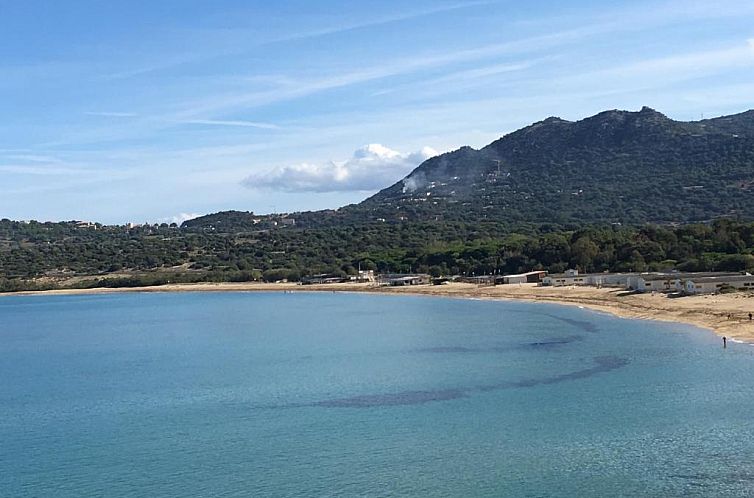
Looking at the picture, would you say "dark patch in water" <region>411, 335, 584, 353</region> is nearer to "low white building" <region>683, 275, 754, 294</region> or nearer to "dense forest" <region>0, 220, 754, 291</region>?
"low white building" <region>683, 275, 754, 294</region>

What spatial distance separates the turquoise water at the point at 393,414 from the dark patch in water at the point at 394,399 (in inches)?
4.4

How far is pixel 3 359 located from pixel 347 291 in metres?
52.7

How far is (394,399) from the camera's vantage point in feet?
103

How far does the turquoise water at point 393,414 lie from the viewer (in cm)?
2195

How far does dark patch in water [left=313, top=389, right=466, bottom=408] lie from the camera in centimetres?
3077

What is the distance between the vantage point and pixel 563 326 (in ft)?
173

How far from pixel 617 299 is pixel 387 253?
2343 inches

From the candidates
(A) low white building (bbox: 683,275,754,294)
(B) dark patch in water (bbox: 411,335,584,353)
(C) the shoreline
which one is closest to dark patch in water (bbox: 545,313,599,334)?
(C) the shoreline

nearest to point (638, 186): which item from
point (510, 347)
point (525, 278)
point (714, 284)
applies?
point (525, 278)

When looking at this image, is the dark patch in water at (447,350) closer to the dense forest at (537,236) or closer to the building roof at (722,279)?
the building roof at (722,279)

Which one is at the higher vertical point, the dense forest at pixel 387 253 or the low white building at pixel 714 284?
the dense forest at pixel 387 253

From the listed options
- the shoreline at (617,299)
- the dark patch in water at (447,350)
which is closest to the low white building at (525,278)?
the shoreline at (617,299)

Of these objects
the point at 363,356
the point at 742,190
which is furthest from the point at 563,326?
the point at 742,190

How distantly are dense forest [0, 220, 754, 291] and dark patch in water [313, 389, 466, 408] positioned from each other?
1881 inches
